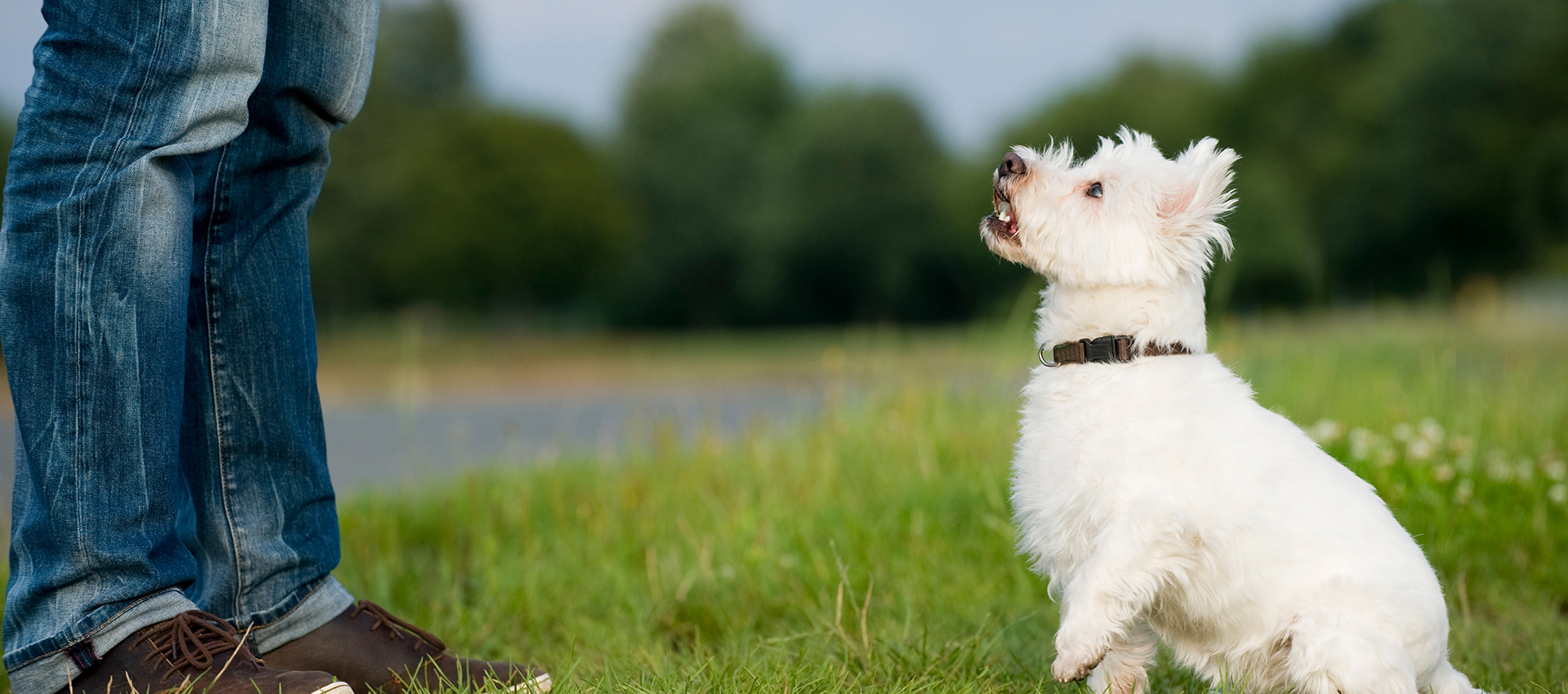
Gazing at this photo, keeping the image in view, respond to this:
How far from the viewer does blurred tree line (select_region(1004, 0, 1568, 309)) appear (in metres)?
23.5

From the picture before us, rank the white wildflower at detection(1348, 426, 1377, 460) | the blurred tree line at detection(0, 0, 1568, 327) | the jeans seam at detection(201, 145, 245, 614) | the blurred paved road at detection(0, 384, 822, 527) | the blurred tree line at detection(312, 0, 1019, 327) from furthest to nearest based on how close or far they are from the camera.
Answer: the blurred tree line at detection(312, 0, 1019, 327), the blurred tree line at detection(0, 0, 1568, 327), the blurred paved road at detection(0, 384, 822, 527), the white wildflower at detection(1348, 426, 1377, 460), the jeans seam at detection(201, 145, 245, 614)

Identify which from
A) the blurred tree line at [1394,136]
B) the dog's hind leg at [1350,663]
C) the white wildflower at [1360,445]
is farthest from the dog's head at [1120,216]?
the blurred tree line at [1394,136]

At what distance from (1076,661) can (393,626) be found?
145cm

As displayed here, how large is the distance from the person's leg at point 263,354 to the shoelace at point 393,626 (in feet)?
0.32

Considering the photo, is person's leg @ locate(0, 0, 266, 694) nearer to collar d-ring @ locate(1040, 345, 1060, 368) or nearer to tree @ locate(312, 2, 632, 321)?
collar d-ring @ locate(1040, 345, 1060, 368)

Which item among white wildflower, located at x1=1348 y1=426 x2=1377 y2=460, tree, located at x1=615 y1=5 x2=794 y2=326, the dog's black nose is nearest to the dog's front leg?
the dog's black nose

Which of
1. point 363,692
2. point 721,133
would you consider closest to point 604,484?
point 363,692

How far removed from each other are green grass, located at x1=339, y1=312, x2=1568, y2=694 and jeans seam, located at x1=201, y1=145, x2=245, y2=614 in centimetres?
69

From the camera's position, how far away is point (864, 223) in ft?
115

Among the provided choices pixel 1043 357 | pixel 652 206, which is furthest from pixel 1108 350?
pixel 652 206

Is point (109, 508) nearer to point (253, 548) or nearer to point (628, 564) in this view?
point (253, 548)

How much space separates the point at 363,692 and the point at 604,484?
253 cm

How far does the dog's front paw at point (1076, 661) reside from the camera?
188 centimetres

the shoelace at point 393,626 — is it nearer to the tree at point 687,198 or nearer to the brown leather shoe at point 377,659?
the brown leather shoe at point 377,659
